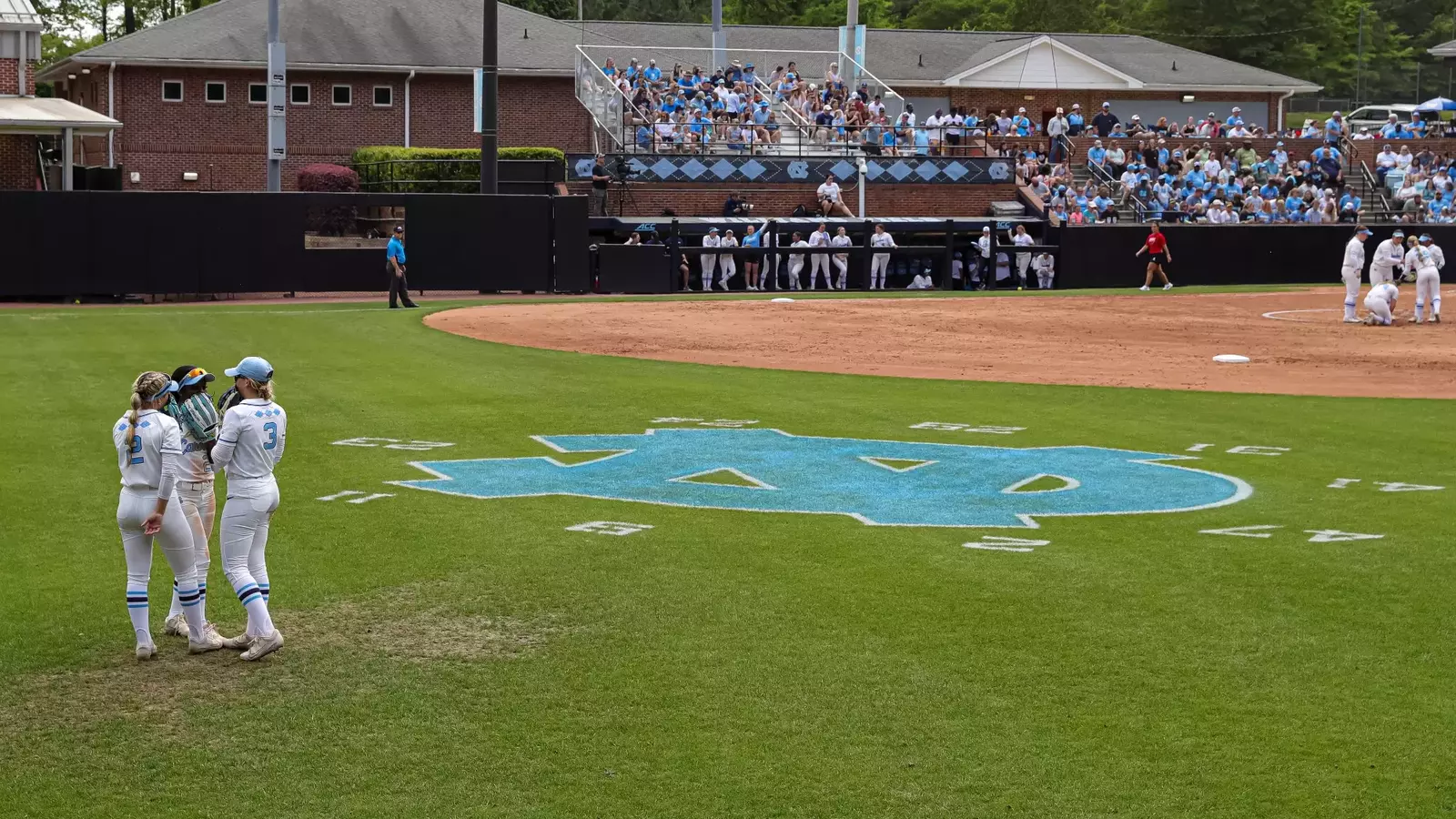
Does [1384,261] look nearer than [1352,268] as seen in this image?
Yes

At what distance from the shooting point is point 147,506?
27.6 feet

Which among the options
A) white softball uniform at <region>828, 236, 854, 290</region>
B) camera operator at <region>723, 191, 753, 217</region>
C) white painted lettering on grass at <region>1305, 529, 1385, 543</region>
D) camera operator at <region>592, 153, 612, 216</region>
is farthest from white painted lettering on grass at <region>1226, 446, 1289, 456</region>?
camera operator at <region>723, 191, 753, 217</region>

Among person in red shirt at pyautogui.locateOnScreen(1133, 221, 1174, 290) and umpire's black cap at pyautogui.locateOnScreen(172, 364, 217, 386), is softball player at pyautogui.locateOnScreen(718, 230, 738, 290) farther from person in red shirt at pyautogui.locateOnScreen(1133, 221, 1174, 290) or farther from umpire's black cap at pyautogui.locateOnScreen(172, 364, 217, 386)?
umpire's black cap at pyautogui.locateOnScreen(172, 364, 217, 386)

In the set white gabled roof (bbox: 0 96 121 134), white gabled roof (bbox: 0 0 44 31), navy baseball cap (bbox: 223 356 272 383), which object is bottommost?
navy baseball cap (bbox: 223 356 272 383)

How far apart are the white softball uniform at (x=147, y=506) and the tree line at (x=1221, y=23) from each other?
7467 centimetres

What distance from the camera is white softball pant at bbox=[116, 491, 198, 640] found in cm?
845

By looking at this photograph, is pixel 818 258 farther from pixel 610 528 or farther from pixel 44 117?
pixel 610 528

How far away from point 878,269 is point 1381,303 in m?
14.0

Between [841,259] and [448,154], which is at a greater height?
[448,154]

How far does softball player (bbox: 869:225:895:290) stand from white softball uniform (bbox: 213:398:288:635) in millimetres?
33471

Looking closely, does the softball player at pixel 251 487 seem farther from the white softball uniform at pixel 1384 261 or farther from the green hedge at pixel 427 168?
→ the green hedge at pixel 427 168

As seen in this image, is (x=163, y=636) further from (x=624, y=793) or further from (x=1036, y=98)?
(x=1036, y=98)

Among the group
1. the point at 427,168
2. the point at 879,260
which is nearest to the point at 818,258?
the point at 879,260

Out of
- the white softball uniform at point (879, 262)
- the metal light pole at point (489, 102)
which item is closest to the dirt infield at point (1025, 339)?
the white softball uniform at point (879, 262)
